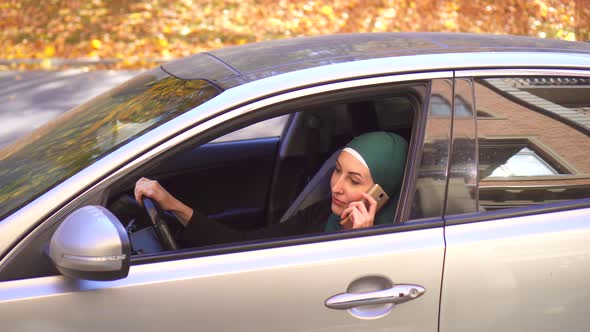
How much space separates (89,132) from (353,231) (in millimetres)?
1020

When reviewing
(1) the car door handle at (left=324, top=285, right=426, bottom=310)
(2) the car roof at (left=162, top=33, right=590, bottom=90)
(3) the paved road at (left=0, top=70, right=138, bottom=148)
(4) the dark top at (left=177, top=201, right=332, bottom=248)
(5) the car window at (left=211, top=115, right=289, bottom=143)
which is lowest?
(1) the car door handle at (left=324, top=285, right=426, bottom=310)

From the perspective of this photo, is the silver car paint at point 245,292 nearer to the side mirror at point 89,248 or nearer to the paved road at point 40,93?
the side mirror at point 89,248

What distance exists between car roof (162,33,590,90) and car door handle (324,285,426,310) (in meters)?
0.75

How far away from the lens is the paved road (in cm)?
807

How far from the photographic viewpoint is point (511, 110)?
251 centimetres

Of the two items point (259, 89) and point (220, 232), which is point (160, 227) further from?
point (259, 89)

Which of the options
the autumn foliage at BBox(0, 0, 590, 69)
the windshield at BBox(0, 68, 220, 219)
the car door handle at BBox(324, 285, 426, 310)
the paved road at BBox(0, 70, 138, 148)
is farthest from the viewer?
the autumn foliage at BBox(0, 0, 590, 69)

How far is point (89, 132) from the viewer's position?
270 centimetres

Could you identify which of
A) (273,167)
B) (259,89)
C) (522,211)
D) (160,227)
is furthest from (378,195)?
(273,167)

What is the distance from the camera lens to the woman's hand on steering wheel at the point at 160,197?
2.74 metres

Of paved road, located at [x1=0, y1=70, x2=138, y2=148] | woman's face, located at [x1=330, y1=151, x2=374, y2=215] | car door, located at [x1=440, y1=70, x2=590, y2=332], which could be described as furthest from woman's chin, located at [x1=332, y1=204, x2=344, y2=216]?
paved road, located at [x1=0, y1=70, x2=138, y2=148]

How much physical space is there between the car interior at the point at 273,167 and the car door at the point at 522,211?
84 centimetres

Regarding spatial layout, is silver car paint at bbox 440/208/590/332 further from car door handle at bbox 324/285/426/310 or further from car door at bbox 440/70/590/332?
car door handle at bbox 324/285/426/310

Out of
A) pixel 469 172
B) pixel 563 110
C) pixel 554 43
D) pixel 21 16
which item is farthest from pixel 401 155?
pixel 21 16
